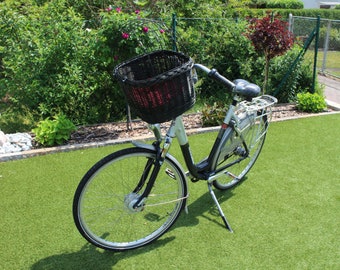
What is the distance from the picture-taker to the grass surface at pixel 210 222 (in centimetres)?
238

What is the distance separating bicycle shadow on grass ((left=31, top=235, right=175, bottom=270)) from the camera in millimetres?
2338

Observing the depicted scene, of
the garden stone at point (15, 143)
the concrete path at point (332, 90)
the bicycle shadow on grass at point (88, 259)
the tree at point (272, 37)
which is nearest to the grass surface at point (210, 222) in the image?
the bicycle shadow on grass at point (88, 259)

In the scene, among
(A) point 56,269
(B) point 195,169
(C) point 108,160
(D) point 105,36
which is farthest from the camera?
(D) point 105,36

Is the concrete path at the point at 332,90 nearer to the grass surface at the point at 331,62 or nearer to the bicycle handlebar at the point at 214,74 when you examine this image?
the grass surface at the point at 331,62

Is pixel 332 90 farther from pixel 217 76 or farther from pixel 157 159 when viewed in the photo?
pixel 157 159

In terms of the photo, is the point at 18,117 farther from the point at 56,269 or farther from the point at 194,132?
the point at 56,269

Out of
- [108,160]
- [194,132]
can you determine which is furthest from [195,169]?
[194,132]

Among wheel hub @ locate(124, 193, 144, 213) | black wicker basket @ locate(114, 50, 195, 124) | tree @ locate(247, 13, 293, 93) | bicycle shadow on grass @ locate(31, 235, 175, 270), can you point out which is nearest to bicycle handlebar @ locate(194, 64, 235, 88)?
black wicker basket @ locate(114, 50, 195, 124)

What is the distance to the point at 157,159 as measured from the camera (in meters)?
2.30

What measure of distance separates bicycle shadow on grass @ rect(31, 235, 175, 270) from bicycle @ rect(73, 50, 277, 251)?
6 centimetres

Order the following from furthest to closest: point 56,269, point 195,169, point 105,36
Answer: point 105,36 < point 195,169 < point 56,269

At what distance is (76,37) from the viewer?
15.3ft

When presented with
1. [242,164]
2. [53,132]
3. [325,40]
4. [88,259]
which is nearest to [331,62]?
[325,40]

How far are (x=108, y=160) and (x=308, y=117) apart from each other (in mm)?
3850
